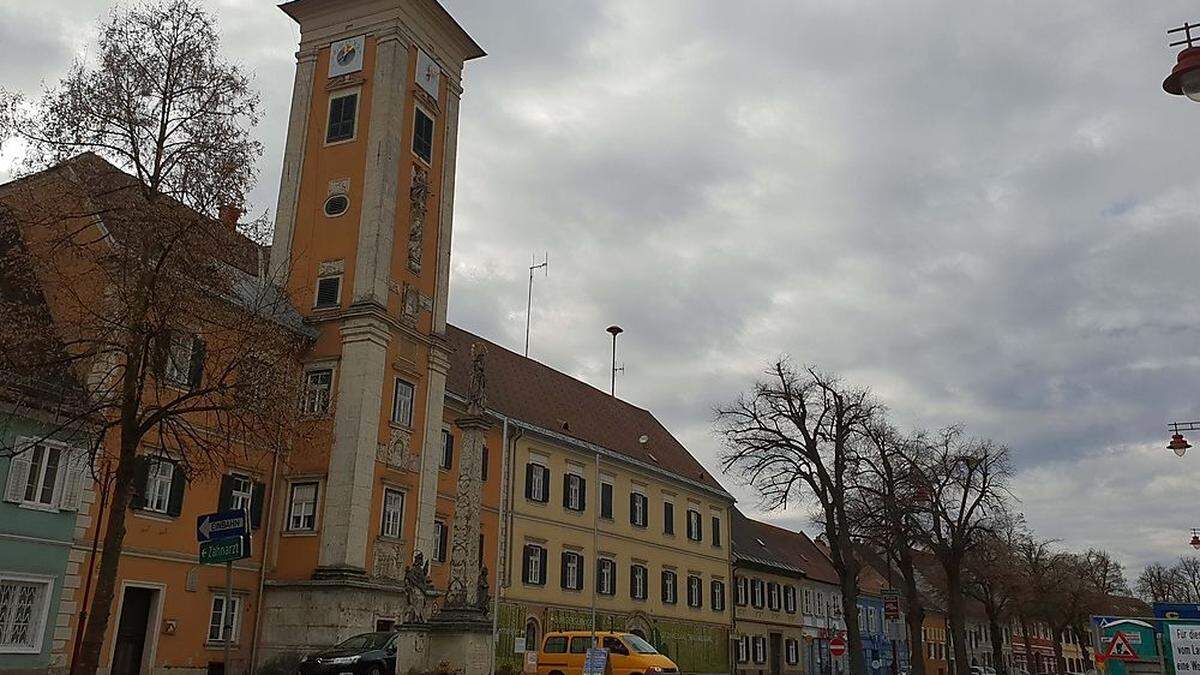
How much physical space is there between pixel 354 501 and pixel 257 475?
3.18 m

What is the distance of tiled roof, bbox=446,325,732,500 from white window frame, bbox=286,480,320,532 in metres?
7.44

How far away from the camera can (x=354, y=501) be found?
1164 inches

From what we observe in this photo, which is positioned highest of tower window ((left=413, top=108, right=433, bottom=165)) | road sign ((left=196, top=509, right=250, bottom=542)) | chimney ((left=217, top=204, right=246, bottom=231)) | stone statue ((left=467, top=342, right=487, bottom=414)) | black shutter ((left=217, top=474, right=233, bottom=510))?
tower window ((left=413, top=108, right=433, bottom=165))

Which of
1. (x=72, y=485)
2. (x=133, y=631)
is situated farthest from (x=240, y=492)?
(x=72, y=485)

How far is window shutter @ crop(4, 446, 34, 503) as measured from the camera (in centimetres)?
2214

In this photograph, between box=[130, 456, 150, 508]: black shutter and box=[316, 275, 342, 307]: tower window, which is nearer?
box=[130, 456, 150, 508]: black shutter

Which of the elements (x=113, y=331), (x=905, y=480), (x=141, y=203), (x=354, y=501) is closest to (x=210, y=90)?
(x=141, y=203)

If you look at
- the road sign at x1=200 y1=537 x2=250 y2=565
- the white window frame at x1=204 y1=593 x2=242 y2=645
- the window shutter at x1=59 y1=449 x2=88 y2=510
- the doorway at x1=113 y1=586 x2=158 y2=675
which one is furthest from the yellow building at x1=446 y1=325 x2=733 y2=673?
the road sign at x1=200 y1=537 x2=250 y2=565

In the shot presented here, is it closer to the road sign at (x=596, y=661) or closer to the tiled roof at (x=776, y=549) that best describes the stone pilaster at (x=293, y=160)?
the road sign at (x=596, y=661)

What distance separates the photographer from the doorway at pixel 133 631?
2522 centimetres

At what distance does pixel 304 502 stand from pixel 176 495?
14.1 feet

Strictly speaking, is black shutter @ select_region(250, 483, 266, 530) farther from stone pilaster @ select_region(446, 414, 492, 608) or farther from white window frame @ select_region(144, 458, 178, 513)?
stone pilaster @ select_region(446, 414, 492, 608)

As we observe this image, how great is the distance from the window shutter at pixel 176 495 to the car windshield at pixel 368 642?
6140 mm

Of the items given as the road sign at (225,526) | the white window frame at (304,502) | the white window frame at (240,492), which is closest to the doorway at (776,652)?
the white window frame at (304,502)
